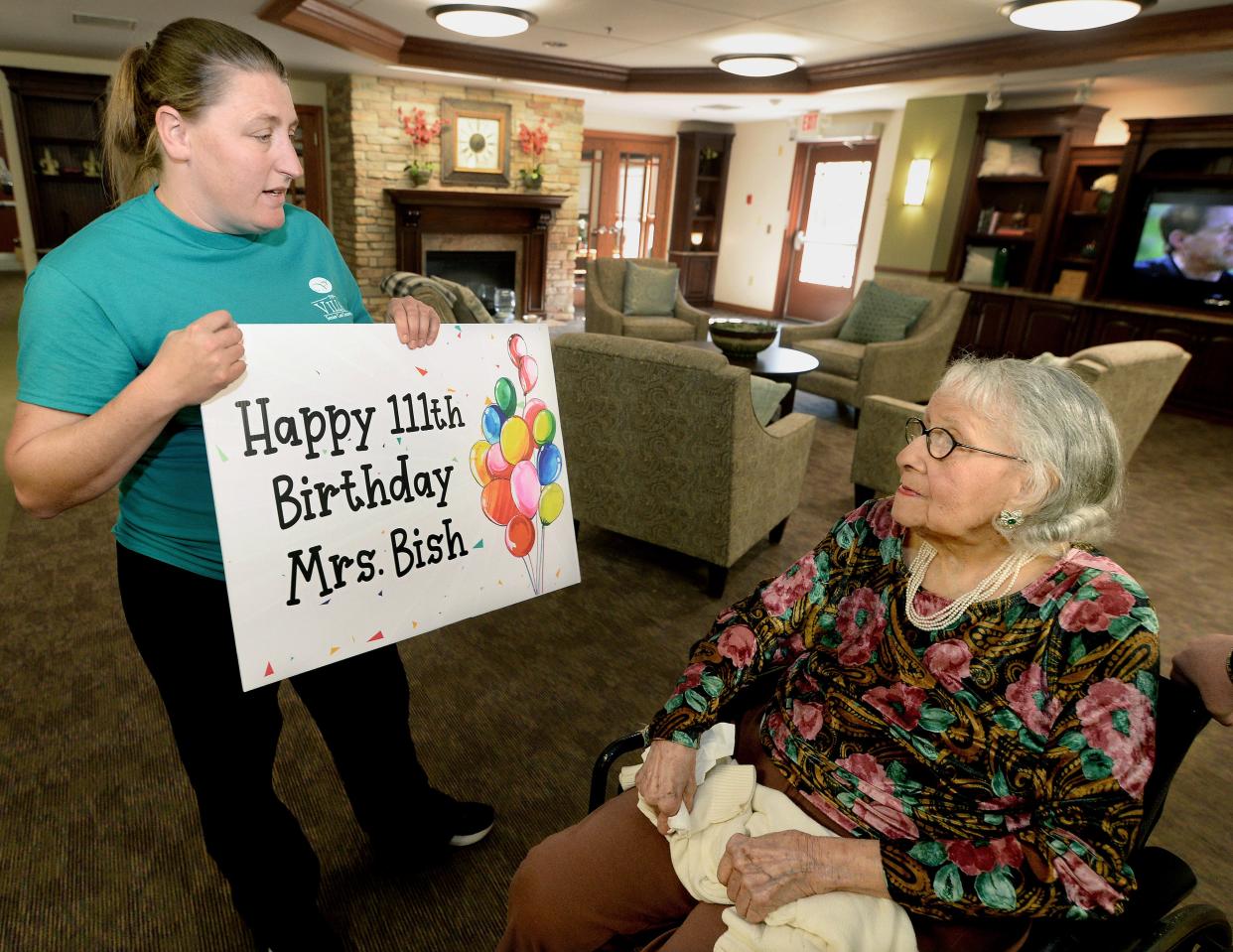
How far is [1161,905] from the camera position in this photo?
876 millimetres

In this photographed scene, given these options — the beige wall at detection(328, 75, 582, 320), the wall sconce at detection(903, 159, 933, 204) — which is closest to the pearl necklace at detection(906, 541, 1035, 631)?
the wall sconce at detection(903, 159, 933, 204)

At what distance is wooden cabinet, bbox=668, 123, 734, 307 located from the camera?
9641 mm

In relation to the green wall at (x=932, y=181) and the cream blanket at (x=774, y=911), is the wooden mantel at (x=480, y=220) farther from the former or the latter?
the cream blanket at (x=774, y=911)

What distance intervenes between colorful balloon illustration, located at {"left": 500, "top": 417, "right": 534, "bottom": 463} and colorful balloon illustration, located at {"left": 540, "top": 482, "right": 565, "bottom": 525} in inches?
3.0

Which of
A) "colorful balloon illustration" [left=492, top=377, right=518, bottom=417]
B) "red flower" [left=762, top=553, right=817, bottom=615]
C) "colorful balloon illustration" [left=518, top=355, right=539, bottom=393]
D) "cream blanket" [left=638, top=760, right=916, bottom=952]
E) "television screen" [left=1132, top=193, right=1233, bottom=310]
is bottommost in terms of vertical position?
"cream blanket" [left=638, top=760, right=916, bottom=952]

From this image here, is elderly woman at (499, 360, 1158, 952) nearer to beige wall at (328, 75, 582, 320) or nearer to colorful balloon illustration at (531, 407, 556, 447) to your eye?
colorful balloon illustration at (531, 407, 556, 447)

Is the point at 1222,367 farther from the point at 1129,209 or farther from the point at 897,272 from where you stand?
the point at 897,272

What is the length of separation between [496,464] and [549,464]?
0.38 ft

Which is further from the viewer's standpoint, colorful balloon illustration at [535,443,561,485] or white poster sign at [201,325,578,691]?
colorful balloon illustration at [535,443,561,485]

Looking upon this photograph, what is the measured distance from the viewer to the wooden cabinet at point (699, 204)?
31.6ft

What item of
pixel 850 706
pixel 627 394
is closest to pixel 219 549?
pixel 850 706

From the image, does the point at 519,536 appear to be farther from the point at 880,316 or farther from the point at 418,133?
the point at 418,133

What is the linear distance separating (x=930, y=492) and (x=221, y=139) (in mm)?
1033

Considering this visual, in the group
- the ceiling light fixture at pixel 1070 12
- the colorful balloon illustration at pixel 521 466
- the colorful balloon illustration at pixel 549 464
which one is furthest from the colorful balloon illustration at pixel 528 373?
the ceiling light fixture at pixel 1070 12
